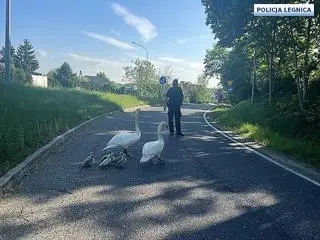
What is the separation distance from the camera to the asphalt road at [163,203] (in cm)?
538

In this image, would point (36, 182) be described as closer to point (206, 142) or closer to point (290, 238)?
point (290, 238)

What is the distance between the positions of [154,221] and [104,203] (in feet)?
3.55

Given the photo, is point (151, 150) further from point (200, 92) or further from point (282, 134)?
point (200, 92)

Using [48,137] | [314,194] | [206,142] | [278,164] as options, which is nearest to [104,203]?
[314,194]

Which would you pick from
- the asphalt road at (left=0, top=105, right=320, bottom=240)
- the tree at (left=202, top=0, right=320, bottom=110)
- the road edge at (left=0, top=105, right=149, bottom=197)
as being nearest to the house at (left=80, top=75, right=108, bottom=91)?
the tree at (left=202, top=0, right=320, bottom=110)

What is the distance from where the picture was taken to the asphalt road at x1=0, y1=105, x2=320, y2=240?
538cm

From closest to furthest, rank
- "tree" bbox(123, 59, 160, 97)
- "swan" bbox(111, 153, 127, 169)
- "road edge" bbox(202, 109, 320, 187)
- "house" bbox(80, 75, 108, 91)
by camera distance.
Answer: "road edge" bbox(202, 109, 320, 187), "swan" bbox(111, 153, 127, 169), "house" bbox(80, 75, 108, 91), "tree" bbox(123, 59, 160, 97)

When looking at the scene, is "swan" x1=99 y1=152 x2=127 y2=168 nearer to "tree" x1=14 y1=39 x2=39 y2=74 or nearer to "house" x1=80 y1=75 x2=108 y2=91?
"house" x1=80 y1=75 x2=108 y2=91

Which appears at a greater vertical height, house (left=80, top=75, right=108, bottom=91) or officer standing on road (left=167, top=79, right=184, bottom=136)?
house (left=80, top=75, right=108, bottom=91)

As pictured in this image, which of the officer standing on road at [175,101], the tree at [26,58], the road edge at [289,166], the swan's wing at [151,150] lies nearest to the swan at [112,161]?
the swan's wing at [151,150]

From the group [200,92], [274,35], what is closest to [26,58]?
[200,92]

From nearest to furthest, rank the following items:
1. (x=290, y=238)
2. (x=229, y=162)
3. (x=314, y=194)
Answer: (x=290, y=238), (x=314, y=194), (x=229, y=162)

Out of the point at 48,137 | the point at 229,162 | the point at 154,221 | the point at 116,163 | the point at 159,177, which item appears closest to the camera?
the point at 154,221

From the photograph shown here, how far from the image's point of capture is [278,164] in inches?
417
